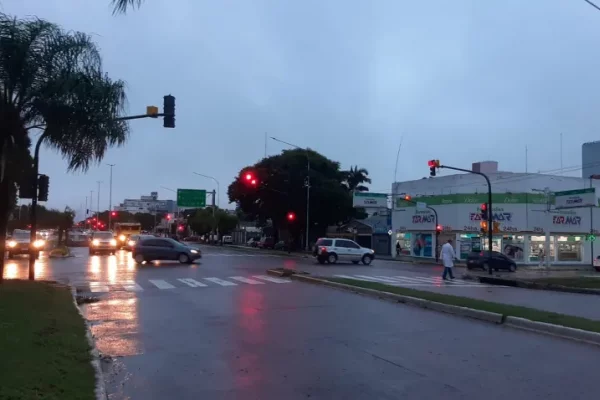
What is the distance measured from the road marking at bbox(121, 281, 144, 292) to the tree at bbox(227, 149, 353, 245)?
44456mm

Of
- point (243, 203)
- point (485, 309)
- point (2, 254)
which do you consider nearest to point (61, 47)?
point (2, 254)

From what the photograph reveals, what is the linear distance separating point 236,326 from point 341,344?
2849 mm

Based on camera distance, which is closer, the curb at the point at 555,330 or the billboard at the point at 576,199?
the curb at the point at 555,330

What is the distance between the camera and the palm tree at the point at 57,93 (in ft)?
52.5

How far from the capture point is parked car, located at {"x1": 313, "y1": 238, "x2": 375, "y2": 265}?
4300cm

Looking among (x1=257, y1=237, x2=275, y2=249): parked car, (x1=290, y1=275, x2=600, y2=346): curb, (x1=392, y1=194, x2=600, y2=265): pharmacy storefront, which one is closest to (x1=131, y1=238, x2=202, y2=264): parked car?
(x1=290, y1=275, x2=600, y2=346): curb

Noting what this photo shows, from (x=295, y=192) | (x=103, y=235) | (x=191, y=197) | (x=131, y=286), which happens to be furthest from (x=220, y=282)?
(x=191, y=197)

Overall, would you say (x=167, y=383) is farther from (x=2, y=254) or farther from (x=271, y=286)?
(x=271, y=286)

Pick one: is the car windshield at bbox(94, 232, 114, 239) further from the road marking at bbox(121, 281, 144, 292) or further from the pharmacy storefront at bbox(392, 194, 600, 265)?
the road marking at bbox(121, 281, 144, 292)

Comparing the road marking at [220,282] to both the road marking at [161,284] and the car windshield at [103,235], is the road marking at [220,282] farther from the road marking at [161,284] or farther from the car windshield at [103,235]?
the car windshield at [103,235]

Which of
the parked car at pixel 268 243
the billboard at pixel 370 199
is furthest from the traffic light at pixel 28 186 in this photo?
the parked car at pixel 268 243

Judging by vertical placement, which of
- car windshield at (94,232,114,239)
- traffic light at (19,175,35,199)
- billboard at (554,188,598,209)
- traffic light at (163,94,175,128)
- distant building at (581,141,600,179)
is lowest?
car windshield at (94,232,114,239)

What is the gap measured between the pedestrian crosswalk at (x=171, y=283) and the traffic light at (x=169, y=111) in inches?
212

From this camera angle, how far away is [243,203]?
7344 cm
